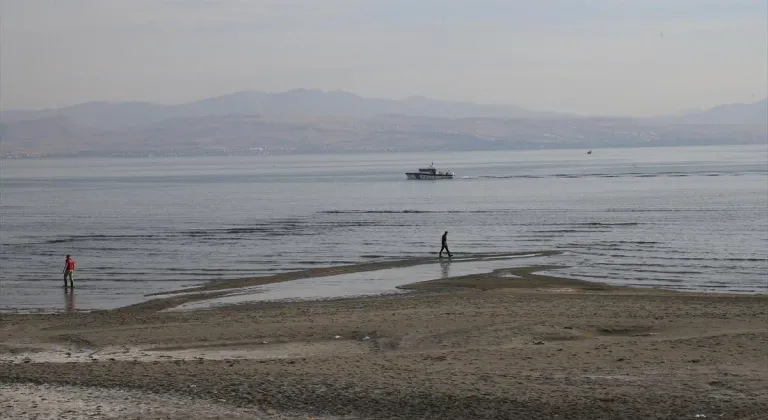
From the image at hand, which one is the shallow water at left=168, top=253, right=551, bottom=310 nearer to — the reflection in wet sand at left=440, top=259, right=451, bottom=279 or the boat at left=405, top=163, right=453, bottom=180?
the reflection in wet sand at left=440, top=259, right=451, bottom=279

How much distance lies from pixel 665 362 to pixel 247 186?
134350mm

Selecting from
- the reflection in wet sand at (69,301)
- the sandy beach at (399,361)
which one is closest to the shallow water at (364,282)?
the sandy beach at (399,361)

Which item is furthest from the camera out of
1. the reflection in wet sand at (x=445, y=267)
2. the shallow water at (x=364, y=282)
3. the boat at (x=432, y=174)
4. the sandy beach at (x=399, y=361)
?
the boat at (x=432, y=174)

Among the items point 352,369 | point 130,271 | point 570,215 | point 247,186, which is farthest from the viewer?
point 247,186

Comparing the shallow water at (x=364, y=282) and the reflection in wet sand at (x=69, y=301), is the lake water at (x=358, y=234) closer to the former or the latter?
the reflection in wet sand at (x=69, y=301)

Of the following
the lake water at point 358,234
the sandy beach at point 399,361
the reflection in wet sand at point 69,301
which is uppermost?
the sandy beach at point 399,361

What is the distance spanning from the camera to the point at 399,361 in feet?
64.0

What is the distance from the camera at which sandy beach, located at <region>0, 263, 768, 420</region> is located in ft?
50.1

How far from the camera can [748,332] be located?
2272cm

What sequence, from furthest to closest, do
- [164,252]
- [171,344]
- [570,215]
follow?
[570,215], [164,252], [171,344]

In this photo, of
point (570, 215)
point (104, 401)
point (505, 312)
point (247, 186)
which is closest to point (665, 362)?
point (505, 312)

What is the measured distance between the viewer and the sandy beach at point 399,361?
50.1 ft

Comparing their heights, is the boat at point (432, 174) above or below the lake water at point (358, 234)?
above

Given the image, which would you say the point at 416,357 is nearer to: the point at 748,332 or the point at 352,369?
the point at 352,369
